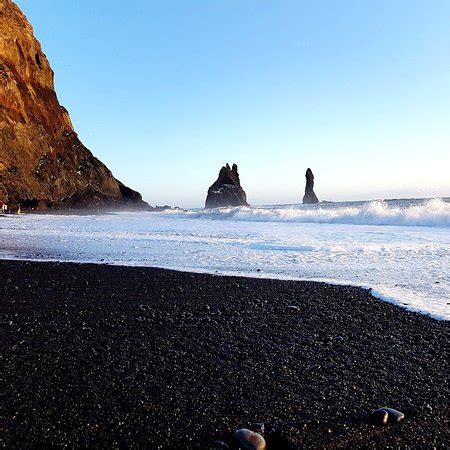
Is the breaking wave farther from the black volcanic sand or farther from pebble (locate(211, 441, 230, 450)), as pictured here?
pebble (locate(211, 441, 230, 450))

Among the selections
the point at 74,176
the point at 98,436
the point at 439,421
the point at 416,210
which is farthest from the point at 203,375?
the point at 74,176

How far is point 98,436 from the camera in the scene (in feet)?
6.13

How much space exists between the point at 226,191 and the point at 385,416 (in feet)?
320

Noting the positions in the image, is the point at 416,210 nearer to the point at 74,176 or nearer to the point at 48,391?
the point at 48,391

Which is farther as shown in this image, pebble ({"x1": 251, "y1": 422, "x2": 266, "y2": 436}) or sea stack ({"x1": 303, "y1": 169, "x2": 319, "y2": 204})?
sea stack ({"x1": 303, "y1": 169, "x2": 319, "y2": 204})

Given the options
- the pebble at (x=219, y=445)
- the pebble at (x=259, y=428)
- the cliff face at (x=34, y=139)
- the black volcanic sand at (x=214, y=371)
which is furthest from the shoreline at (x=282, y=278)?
the cliff face at (x=34, y=139)

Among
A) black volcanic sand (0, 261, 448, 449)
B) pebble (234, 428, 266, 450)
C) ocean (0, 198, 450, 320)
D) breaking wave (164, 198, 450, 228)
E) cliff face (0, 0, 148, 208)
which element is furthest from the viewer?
cliff face (0, 0, 148, 208)

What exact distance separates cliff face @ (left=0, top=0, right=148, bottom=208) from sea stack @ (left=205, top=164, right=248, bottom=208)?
138ft

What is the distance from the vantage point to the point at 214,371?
8.68ft

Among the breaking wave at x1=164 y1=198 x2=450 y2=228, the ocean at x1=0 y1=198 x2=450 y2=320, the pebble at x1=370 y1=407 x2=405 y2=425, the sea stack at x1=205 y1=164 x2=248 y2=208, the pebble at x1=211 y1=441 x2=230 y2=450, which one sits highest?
the sea stack at x1=205 y1=164 x2=248 y2=208

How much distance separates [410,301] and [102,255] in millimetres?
6618

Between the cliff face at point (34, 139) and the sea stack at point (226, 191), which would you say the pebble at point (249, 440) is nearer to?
the cliff face at point (34, 139)

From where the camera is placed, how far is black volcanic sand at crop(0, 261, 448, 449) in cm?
193

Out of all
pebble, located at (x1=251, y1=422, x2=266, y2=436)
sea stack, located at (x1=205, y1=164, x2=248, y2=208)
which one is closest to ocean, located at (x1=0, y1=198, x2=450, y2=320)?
pebble, located at (x1=251, y1=422, x2=266, y2=436)
